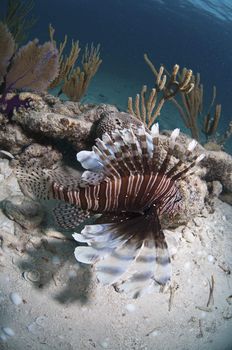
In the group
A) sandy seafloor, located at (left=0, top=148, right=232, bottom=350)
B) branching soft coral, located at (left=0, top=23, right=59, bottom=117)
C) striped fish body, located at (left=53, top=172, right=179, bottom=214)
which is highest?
striped fish body, located at (left=53, top=172, right=179, bottom=214)

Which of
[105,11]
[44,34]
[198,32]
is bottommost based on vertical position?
[44,34]

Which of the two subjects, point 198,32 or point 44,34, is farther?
point 44,34

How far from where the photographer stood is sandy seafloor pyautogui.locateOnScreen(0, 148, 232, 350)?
254cm

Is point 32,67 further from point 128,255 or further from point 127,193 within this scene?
point 128,255

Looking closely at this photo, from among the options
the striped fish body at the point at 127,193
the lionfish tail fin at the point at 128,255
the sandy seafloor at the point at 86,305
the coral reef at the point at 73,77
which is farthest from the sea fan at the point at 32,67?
the lionfish tail fin at the point at 128,255

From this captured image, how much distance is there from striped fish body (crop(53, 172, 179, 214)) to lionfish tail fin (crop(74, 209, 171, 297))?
33 centimetres

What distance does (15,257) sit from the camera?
280cm

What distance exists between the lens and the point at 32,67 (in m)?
4.40

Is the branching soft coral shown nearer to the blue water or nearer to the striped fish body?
the striped fish body

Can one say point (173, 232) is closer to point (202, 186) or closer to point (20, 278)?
point (202, 186)

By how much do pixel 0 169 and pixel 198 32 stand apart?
4376cm

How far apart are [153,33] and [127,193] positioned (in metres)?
57.8

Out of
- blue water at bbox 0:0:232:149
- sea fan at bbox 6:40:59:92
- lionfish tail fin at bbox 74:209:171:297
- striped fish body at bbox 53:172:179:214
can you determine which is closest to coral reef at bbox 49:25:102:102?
sea fan at bbox 6:40:59:92

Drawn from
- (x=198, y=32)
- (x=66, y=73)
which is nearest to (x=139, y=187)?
(x=66, y=73)
